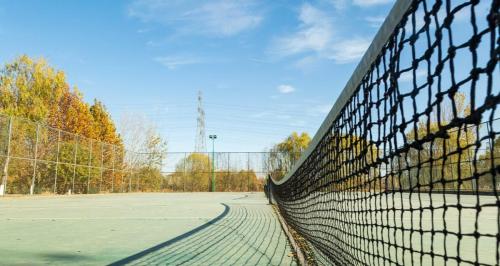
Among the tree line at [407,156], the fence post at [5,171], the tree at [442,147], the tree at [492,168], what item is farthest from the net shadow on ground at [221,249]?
the fence post at [5,171]

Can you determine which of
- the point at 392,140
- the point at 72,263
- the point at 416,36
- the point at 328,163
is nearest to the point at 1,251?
the point at 72,263

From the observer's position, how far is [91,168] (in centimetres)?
2438

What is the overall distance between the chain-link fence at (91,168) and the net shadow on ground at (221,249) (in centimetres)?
1489

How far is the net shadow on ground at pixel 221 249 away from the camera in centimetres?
344

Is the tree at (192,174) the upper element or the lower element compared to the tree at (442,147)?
upper

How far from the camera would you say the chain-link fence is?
1808cm

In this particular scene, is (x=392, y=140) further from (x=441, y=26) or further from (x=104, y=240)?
(x=104, y=240)

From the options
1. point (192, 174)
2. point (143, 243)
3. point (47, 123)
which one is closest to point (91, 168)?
point (47, 123)

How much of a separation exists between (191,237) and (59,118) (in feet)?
88.4

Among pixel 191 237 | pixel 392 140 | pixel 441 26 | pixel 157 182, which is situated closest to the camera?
pixel 441 26

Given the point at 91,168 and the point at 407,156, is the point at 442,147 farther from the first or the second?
the point at 91,168

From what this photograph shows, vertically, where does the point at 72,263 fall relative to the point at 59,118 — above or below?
below

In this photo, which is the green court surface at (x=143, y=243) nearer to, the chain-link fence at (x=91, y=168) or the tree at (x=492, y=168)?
the tree at (x=492, y=168)

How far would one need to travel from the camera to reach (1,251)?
12.6ft
